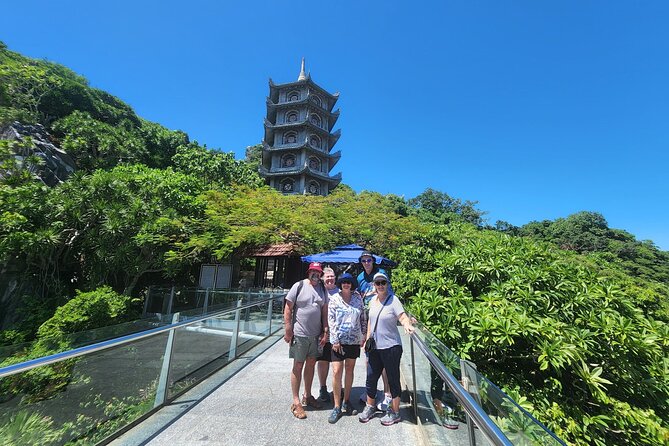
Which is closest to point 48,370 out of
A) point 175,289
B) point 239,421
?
point 239,421

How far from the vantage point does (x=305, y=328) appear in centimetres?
296

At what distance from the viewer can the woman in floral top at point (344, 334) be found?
2863mm

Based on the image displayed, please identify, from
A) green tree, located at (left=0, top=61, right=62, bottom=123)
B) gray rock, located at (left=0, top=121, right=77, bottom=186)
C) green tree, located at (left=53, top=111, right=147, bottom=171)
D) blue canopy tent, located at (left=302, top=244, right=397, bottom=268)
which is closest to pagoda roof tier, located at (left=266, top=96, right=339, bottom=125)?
green tree, located at (left=53, top=111, right=147, bottom=171)

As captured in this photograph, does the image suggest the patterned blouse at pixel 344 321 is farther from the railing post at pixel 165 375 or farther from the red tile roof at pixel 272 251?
the red tile roof at pixel 272 251

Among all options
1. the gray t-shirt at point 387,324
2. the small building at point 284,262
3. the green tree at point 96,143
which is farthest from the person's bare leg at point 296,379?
the green tree at point 96,143

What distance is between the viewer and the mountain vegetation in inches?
130

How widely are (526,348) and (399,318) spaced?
2092 mm

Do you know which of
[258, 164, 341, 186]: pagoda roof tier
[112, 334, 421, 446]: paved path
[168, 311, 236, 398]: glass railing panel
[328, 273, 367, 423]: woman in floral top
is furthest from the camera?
[258, 164, 341, 186]: pagoda roof tier

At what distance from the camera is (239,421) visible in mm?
2830

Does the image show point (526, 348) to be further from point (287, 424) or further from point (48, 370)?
point (48, 370)

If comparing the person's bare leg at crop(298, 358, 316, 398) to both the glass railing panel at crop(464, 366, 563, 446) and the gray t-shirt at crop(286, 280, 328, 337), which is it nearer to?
the gray t-shirt at crop(286, 280, 328, 337)

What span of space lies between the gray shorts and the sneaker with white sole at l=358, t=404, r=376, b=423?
0.70 meters

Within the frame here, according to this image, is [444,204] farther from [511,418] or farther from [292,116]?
[511,418]

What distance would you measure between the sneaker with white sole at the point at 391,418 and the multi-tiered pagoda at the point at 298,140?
24.1 meters
